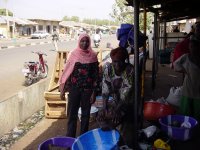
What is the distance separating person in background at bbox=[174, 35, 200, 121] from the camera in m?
4.21

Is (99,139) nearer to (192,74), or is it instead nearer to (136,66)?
(136,66)

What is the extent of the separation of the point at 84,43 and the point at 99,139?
1.47 m

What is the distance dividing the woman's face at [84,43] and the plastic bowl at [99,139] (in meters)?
1.36

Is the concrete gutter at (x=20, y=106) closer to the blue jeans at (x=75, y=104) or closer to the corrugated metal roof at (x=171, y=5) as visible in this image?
the blue jeans at (x=75, y=104)

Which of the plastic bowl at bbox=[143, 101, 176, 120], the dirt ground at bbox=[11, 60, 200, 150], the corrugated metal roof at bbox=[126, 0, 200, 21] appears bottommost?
the dirt ground at bbox=[11, 60, 200, 150]

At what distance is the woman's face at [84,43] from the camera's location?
169 inches

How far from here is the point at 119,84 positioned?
149 inches

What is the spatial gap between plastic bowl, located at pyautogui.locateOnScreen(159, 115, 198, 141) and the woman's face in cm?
155

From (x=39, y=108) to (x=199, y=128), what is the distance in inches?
147

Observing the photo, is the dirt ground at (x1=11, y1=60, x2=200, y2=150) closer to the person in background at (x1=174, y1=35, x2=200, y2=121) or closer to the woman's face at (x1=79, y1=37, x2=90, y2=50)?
the person in background at (x1=174, y1=35, x2=200, y2=121)

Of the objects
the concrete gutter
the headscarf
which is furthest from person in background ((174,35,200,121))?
the concrete gutter

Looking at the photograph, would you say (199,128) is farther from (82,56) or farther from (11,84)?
(11,84)

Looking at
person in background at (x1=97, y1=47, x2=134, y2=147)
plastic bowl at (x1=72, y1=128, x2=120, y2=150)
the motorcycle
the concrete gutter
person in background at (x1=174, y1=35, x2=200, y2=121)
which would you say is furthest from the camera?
the motorcycle

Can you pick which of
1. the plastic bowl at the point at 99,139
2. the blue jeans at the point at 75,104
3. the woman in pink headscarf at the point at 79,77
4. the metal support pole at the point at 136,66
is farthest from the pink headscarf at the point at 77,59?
the plastic bowl at the point at 99,139
